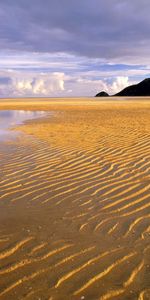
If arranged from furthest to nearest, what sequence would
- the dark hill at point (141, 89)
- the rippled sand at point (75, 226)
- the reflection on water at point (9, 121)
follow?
the dark hill at point (141, 89) → the reflection on water at point (9, 121) → the rippled sand at point (75, 226)

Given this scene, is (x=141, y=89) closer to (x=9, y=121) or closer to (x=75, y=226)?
(x=9, y=121)

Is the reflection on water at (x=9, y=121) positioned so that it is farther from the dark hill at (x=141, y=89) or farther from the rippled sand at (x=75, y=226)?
the dark hill at (x=141, y=89)

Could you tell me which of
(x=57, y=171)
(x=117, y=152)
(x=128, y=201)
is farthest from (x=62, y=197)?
(x=117, y=152)

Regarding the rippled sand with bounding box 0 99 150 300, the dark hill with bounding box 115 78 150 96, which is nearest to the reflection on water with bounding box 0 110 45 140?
the rippled sand with bounding box 0 99 150 300

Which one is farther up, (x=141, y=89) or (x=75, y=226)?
(x=141, y=89)

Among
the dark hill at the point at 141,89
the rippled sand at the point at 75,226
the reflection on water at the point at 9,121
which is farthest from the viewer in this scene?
the dark hill at the point at 141,89

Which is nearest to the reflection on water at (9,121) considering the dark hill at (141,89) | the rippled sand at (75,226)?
the rippled sand at (75,226)

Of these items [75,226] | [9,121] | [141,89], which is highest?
[141,89]

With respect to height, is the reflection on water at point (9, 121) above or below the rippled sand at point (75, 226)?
above

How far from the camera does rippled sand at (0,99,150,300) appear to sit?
2.99 metres

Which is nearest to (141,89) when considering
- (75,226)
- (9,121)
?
(9,121)

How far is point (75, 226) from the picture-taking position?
13.6 feet

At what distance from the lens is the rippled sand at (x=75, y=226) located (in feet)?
9.82

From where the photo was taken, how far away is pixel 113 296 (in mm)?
2832
